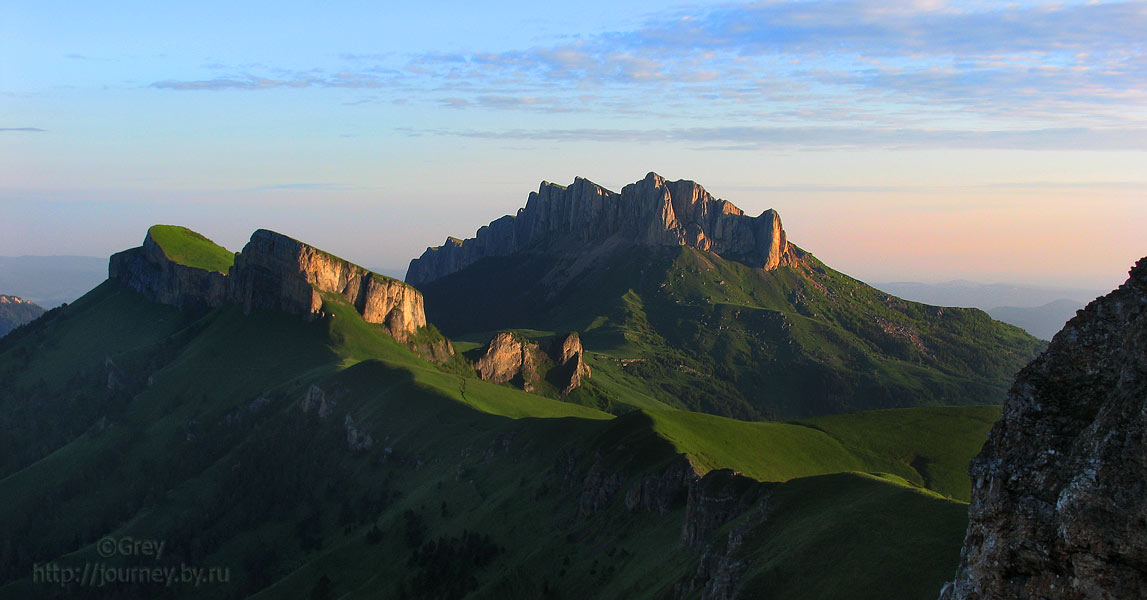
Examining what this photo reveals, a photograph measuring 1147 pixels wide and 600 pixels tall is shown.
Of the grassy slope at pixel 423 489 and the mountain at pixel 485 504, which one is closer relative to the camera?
the mountain at pixel 485 504

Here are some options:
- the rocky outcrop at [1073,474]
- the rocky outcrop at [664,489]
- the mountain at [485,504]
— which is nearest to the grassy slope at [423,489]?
the mountain at [485,504]

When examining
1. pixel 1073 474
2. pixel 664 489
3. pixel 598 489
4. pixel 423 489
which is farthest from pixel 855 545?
pixel 423 489

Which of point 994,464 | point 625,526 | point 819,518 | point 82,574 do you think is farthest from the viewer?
point 82,574

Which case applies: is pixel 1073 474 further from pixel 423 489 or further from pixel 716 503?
pixel 423 489

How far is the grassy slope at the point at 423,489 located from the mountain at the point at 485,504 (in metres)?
0.38

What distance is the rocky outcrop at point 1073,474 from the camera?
843 inches

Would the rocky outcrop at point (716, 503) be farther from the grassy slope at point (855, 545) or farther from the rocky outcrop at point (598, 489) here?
the rocky outcrop at point (598, 489)

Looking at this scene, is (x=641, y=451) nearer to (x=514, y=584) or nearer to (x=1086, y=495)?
(x=514, y=584)

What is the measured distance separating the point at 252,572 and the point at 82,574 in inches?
1119

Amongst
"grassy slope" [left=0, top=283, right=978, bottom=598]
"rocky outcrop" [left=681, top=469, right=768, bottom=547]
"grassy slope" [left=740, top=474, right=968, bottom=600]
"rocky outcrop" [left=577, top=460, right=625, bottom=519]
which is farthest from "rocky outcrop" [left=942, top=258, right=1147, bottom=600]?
"rocky outcrop" [left=577, top=460, right=625, bottom=519]

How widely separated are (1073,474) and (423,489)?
12441 centimetres

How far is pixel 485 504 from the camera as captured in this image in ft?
399

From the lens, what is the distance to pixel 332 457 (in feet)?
575

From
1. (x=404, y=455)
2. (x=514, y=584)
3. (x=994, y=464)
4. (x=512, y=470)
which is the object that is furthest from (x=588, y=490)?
(x=994, y=464)
